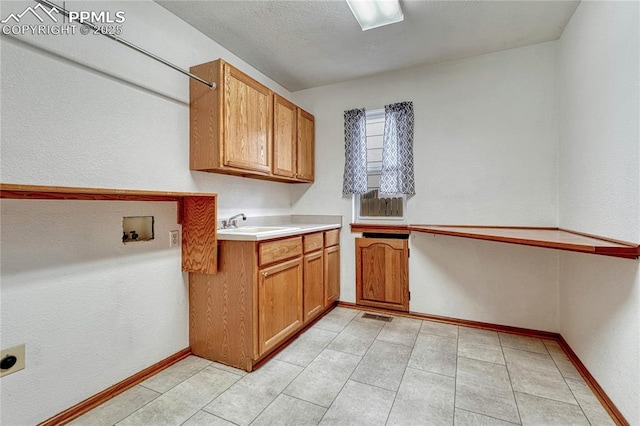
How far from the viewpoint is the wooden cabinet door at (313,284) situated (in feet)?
8.33

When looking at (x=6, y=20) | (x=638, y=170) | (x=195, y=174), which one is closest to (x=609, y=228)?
(x=638, y=170)

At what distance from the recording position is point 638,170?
135cm

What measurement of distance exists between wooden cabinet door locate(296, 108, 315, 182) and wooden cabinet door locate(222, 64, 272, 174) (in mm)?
546

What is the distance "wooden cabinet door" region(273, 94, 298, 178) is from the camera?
2.66 metres

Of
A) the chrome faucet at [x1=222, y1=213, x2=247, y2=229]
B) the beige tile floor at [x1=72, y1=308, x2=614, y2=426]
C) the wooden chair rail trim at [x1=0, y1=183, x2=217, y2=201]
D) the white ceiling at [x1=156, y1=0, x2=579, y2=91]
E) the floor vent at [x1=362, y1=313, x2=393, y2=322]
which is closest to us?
the wooden chair rail trim at [x1=0, y1=183, x2=217, y2=201]

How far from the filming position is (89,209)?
160 cm

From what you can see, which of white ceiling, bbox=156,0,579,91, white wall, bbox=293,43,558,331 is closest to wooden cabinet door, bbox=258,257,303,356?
white wall, bbox=293,43,558,331

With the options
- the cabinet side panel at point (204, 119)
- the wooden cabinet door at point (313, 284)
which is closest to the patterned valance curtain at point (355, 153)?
the wooden cabinet door at point (313, 284)

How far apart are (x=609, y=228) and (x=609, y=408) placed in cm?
95

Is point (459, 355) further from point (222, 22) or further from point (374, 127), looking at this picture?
point (222, 22)

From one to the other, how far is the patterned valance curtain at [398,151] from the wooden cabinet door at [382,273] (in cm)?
56

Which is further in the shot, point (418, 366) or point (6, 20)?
point (418, 366)

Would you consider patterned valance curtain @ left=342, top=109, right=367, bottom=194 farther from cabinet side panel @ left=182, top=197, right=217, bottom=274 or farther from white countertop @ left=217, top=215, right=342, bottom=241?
cabinet side panel @ left=182, top=197, right=217, bottom=274

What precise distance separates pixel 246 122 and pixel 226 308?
1.39 m
